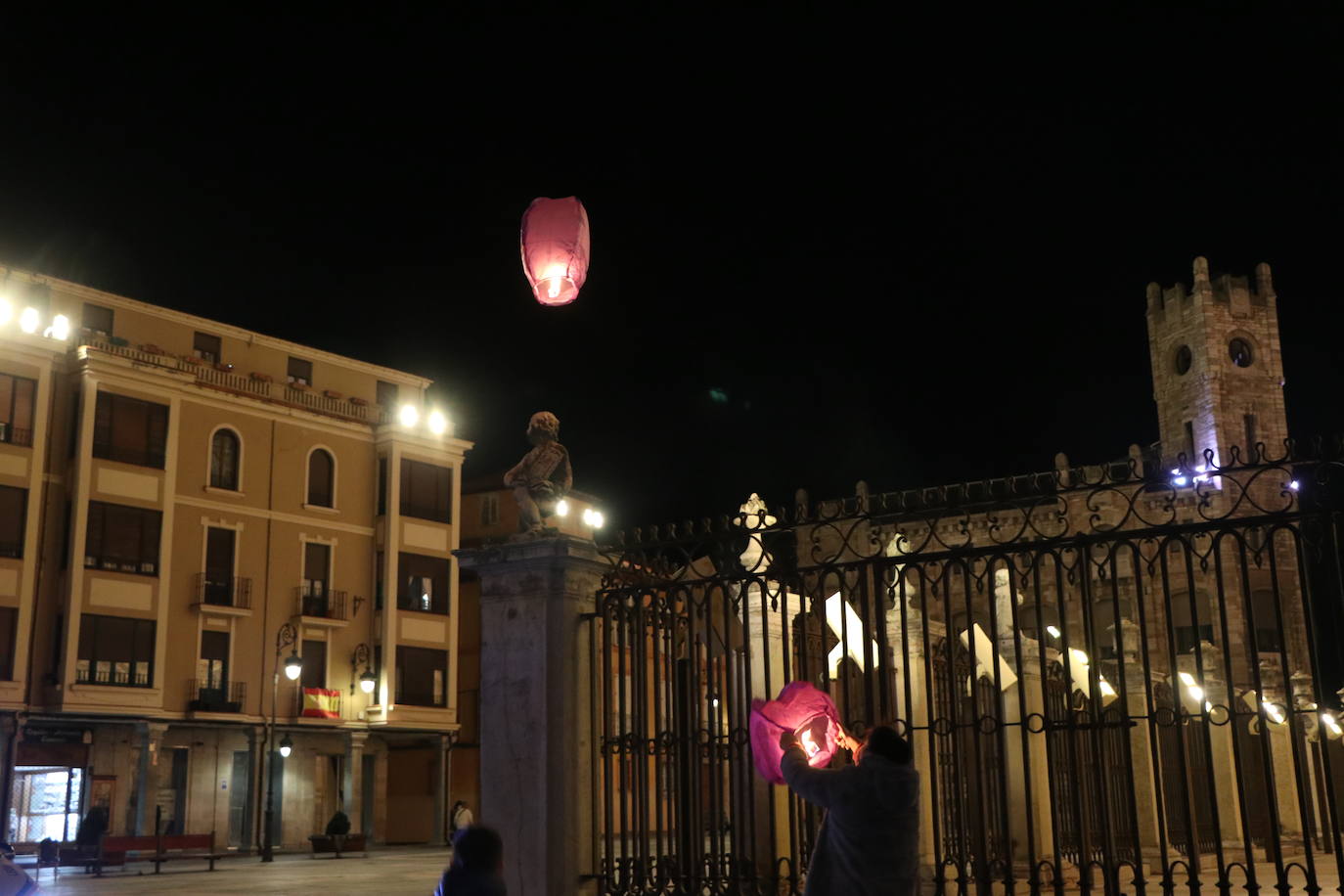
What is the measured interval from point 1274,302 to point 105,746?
4707 cm

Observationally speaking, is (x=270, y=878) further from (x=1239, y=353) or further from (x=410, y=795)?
(x=1239, y=353)

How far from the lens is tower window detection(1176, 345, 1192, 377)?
55.8m

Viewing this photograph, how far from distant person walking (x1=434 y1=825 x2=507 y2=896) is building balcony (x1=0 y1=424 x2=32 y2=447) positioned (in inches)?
1269

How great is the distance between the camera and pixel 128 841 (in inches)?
1040

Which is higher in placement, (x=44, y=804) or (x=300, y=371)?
(x=300, y=371)

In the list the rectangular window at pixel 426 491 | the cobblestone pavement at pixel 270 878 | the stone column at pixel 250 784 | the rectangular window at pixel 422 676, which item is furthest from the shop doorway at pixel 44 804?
the rectangular window at pixel 426 491

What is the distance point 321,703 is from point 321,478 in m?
6.88

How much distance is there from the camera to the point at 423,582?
4222 cm

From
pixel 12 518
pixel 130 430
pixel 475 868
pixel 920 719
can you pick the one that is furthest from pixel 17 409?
pixel 475 868

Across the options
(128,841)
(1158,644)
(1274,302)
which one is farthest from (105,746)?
(1274,302)

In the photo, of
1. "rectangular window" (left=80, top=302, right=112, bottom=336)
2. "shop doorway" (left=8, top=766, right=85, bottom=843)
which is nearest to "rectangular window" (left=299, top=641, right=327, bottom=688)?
"shop doorway" (left=8, top=766, right=85, bottom=843)

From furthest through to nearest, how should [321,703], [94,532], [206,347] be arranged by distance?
[206,347] < [321,703] < [94,532]

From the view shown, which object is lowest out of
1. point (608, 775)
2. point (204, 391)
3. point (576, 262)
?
point (608, 775)

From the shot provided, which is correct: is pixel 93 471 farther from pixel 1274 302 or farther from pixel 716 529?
pixel 1274 302
